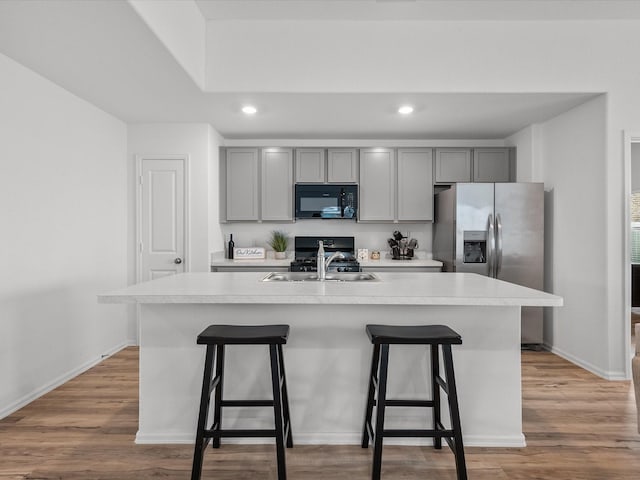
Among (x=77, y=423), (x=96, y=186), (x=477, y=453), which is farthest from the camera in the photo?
(x=96, y=186)

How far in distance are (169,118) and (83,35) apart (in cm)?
174

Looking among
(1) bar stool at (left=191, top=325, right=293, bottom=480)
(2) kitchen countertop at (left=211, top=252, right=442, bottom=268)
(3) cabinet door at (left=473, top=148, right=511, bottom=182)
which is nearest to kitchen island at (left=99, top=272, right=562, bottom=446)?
(1) bar stool at (left=191, top=325, right=293, bottom=480)

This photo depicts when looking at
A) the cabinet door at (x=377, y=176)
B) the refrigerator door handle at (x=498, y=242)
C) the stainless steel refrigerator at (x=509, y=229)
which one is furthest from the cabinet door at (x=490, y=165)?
Answer: the cabinet door at (x=377, y=176)

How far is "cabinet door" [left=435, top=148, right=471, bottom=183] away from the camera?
4.73m

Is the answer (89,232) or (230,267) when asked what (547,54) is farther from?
(89,232)

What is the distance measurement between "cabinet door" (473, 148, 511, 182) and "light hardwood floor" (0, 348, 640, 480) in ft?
8.52

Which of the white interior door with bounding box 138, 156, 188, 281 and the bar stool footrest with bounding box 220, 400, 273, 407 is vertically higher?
the white interior door with bounding box 138, 156, 188, 281

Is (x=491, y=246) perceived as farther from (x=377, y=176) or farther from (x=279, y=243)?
(x=279, y=243)

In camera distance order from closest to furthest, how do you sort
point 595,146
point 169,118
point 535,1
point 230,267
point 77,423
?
point 77,423 < point 535,1 < point 595,146 < point 169,118 < point 230,267

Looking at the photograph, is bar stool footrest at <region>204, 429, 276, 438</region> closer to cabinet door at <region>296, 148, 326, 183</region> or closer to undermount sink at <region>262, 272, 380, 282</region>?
undermount sink at <region>262, 272, 380, 282</region>

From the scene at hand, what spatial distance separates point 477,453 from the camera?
7.20ft

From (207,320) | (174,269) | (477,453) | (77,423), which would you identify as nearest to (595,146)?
(477,453)

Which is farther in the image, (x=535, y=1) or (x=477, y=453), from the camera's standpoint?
(x=535, y=1)

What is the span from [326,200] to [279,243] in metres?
0.76
